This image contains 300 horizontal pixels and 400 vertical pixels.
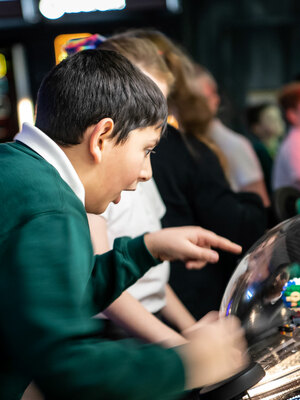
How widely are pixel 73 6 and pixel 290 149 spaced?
289cm

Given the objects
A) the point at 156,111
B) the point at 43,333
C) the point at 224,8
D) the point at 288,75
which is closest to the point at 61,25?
the point at 224,8

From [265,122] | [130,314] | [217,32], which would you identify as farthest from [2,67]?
[130,314]

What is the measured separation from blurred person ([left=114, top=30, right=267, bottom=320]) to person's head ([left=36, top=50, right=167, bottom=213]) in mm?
389

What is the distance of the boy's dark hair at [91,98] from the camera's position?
0.82 metres

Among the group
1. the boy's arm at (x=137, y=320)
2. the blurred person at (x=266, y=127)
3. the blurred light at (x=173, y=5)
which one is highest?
the blurred light at (x=173, y=5)

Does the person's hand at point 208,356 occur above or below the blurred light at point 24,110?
above

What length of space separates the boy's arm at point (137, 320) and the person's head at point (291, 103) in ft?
6.42

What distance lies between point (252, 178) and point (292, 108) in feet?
1.74

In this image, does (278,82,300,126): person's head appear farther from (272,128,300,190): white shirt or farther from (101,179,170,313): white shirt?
(101,179,170,313): white shirt

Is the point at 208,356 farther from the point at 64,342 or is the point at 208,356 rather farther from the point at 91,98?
the point at 91,98

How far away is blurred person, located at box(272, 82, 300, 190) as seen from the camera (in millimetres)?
2562

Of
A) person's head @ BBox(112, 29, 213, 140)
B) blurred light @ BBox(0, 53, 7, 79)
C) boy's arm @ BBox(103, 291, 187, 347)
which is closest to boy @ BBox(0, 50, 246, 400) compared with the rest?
boy's arm @ BBox(103, 291, 187, 347)

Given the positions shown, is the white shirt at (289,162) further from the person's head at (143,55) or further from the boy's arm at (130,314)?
the boy's arm at (130,314)

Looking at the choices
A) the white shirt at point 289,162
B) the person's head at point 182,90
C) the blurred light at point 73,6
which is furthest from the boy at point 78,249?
the blurred light at point 73,6
